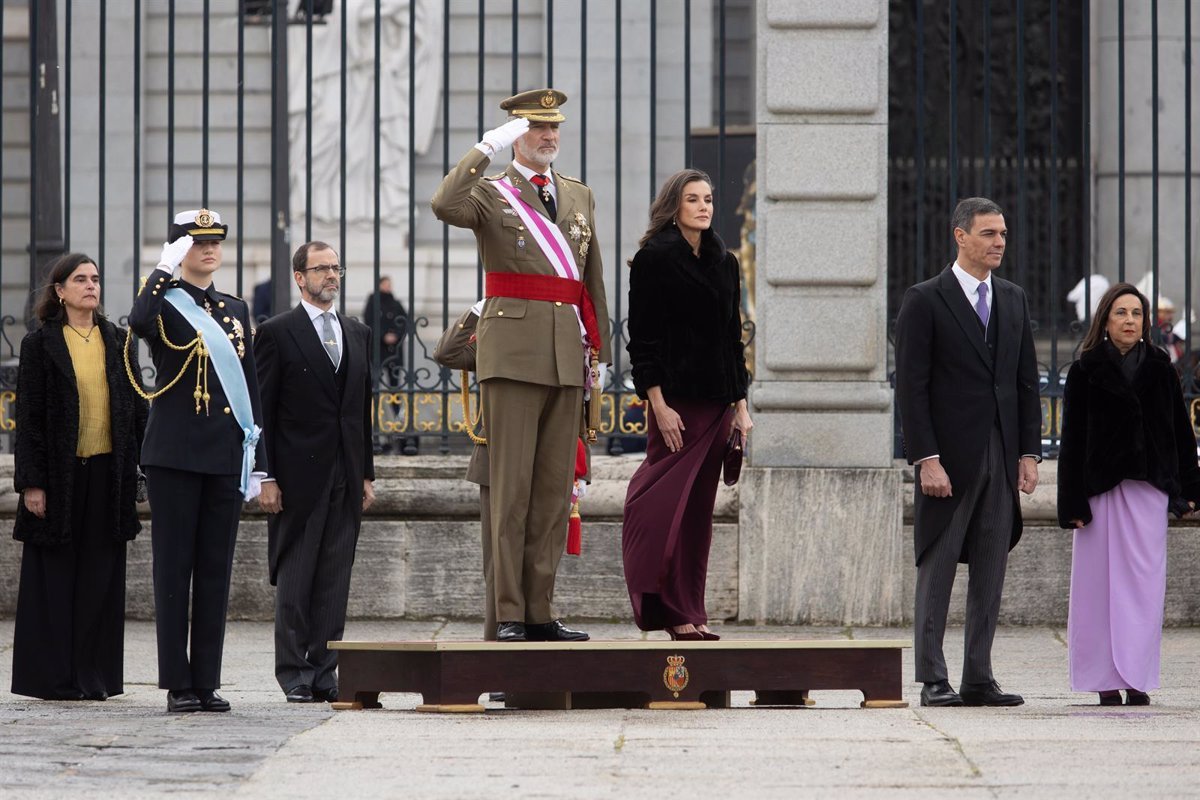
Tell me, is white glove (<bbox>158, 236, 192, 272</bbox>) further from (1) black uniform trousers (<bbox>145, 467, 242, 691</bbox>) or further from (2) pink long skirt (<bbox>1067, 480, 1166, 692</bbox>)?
(2) pink long skirt (<bbox>1067, 480, 1166, 692</bbox>)

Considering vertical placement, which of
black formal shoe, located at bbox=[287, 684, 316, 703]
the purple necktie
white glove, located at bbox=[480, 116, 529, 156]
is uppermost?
white glove, located at bbox=[480, 116, 529, 156]

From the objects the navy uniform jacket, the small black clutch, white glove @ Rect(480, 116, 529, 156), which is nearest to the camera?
white glove @ Rect(480, 116, 529, 156)

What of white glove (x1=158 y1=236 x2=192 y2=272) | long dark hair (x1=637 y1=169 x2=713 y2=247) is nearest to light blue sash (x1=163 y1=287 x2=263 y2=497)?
white glove (x1=158 y1=236 x2=192 y2=272)

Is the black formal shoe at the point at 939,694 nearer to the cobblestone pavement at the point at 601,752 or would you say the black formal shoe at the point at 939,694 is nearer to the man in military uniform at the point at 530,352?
the cobblestone pavement at the point at 601,752

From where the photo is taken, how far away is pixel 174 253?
693cm

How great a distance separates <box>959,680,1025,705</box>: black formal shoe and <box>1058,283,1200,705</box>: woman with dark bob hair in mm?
383

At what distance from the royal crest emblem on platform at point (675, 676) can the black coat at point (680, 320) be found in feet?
2.83

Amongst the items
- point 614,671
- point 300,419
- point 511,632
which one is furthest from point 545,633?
point 300,419

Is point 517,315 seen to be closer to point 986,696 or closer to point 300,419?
point 300,419

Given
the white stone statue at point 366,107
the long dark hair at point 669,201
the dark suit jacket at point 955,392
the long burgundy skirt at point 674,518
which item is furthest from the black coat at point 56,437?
the white stone statue at point 366,107

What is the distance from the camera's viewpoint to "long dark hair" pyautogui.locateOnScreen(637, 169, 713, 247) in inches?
264

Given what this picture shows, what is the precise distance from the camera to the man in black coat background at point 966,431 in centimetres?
722

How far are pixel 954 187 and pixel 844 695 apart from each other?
9.58ft

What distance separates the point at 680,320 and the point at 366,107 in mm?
11673
